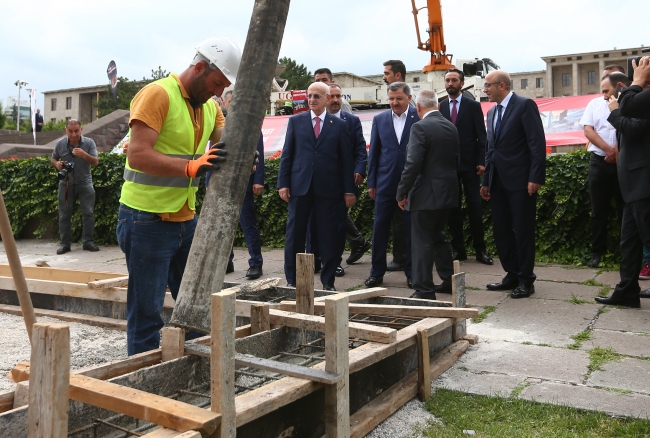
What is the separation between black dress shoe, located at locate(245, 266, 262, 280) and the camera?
788 centimetres

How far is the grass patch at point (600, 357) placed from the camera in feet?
14.4

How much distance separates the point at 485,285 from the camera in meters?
7.16

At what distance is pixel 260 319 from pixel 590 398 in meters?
1.98

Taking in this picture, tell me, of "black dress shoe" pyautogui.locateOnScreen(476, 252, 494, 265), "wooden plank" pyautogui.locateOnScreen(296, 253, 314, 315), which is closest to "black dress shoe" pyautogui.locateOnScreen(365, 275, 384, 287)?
"black dress shoe" pyautogui.locateOnScreen(476, 252, 494, 265)

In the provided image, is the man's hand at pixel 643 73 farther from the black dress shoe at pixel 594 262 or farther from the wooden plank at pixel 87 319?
the wooden plank at pixel 87 319

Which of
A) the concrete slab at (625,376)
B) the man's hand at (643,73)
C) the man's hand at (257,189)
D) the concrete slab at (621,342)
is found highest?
the man's hand at (643,73)

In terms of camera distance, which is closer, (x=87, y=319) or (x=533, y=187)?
(x=87, y=319)

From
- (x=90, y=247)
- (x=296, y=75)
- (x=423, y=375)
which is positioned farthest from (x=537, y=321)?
(x=296, y=75)

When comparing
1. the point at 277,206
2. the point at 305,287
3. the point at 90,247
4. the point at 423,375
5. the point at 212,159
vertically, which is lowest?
the point at 423,375

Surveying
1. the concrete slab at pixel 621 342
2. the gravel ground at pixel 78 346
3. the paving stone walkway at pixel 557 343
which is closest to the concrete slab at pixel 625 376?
the paving stone walkway at pixel 557 343

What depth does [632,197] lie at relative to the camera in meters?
5.75

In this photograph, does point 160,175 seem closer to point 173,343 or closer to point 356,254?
point 173,343

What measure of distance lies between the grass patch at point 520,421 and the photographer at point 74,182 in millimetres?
8303

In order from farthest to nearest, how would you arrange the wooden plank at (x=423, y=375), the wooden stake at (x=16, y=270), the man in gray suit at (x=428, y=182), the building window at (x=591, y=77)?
the building window at (x=591, y=77) → the man in gray suit at (x=428, y=182) → the wooden plank at (x=423, y=375) → the wooden stake at (x=16, y=270)
